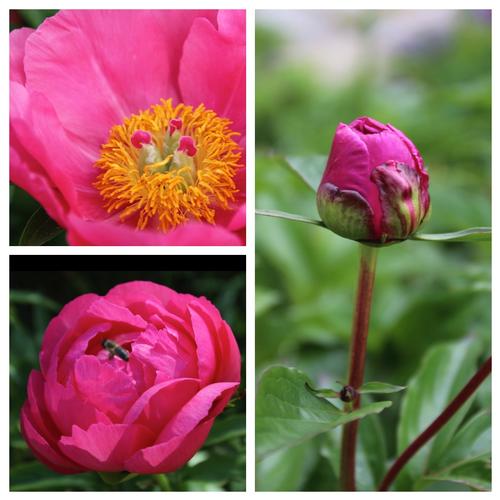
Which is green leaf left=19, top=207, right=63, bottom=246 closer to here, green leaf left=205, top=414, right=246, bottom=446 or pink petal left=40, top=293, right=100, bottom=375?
pink petal left=40, top=293, right=100, bottom=375

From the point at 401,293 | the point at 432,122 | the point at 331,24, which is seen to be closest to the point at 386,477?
the point at 401,293

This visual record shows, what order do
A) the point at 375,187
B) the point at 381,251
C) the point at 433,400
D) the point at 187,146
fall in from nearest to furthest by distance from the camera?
the point at 375,187
the point at 187,146
the point at 433,400
the point at 381,251

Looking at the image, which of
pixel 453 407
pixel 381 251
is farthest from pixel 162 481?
pixel 381 251

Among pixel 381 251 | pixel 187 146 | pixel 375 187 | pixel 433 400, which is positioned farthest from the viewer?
pixel 381 251

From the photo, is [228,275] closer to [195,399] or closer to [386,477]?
[195,399]

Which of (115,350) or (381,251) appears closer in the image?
(115,350)

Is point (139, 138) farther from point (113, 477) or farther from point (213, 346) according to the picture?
point (113, 477)

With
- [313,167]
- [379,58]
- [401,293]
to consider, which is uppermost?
[379,58]
